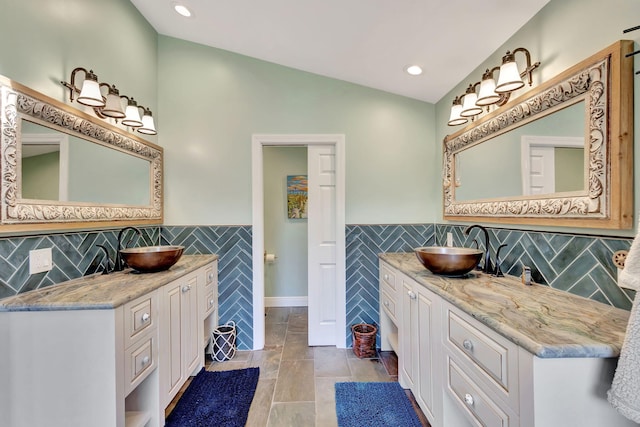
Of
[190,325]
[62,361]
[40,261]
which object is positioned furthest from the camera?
[190,325]

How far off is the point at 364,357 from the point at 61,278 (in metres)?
2.29

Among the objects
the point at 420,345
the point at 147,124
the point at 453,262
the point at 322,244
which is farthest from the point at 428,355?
the point at 147,124

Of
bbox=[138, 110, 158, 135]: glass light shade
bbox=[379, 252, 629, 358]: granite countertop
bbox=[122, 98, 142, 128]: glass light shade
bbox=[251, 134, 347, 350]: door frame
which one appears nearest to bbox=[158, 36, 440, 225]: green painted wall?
bbox=[251, 134, 347, 350]: door frame

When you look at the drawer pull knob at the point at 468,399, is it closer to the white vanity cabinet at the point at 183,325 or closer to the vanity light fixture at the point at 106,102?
the white vanity cabinet at the point at 183,325

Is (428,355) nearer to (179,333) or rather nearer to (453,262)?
(453,262)

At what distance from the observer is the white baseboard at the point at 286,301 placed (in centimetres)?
382

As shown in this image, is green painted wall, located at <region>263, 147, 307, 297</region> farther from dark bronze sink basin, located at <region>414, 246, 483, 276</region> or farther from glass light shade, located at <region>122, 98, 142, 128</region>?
dark bronze sink basin, located at <region>414, 246, 483, 276</region>

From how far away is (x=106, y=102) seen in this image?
1776 mm

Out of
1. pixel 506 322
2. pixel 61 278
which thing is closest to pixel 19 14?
pixel 61 278

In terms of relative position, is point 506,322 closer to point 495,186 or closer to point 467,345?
point 467,345

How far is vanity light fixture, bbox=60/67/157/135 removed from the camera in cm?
162

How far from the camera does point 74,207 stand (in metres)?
1.62

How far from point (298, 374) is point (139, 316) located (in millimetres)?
1366

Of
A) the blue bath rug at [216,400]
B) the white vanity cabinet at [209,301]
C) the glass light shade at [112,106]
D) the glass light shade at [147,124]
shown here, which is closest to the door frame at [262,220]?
the white vanity cabinet at [209,301]
